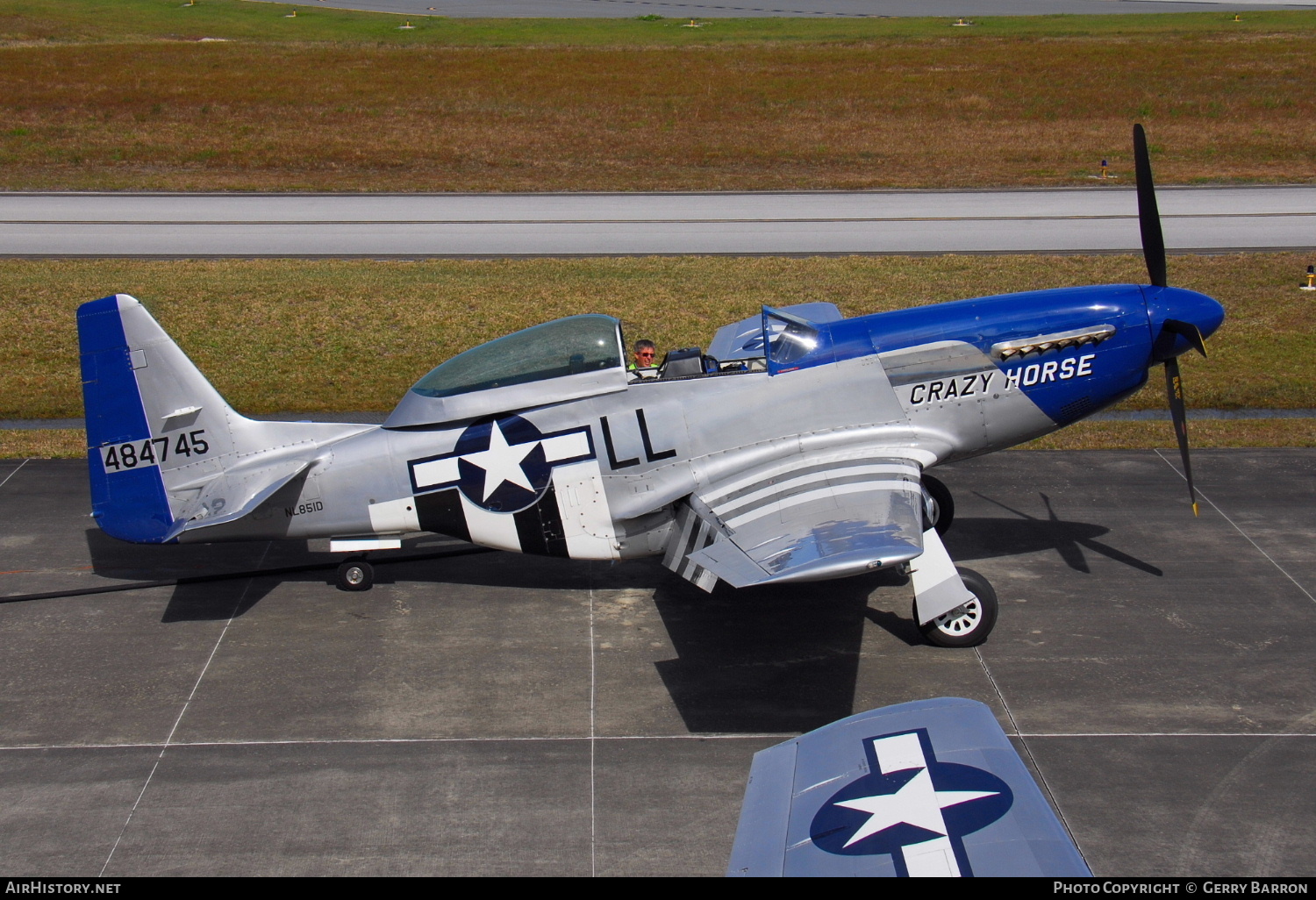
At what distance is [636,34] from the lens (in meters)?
49.5

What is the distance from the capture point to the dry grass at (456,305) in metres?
15.7

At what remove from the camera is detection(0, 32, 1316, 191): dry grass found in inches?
1217

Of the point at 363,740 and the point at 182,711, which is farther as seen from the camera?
the point at 182,711

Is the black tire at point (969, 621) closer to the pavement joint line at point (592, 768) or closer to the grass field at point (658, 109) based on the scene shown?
the pavement joint line at point (592, 768)

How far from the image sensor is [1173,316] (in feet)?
31.8

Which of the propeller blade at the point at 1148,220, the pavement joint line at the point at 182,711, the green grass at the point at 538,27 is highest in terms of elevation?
the green grass at the point at 538,27

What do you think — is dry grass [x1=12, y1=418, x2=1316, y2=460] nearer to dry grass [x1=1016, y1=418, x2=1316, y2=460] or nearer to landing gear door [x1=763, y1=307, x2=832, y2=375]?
dry grass [x1=1016, y1=418, x2=1316, y2=460]

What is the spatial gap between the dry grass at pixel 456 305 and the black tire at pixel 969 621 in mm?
7215

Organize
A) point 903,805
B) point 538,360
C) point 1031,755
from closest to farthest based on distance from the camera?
point 903,805 → point 1031,755 → point 538,360

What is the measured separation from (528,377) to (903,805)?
5.82m

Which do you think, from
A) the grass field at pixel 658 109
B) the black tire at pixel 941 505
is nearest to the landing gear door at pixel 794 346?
the black tire at pixel 941 505

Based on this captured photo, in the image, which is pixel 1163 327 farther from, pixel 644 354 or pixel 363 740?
pixel 363 740

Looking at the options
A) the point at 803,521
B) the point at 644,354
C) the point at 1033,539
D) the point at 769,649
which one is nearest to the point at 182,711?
the point at 769,649

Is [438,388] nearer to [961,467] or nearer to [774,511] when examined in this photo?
[774,511]
